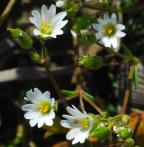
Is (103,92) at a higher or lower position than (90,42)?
lower

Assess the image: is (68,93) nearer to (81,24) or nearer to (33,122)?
(33,122)

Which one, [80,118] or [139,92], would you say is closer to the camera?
[80,118]

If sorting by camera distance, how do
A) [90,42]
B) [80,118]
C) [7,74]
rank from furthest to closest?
[7,74], [90,42], [80,118]

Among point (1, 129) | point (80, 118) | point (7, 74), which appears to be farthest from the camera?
point (1, 129)

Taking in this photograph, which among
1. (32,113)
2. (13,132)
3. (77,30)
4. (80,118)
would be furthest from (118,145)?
(13,132)

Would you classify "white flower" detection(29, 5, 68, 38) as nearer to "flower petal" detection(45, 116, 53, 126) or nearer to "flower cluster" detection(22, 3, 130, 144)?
"flower cluster" detection(22, 3, 130, 144)

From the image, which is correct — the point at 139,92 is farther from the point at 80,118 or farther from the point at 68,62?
the point at 80,118
